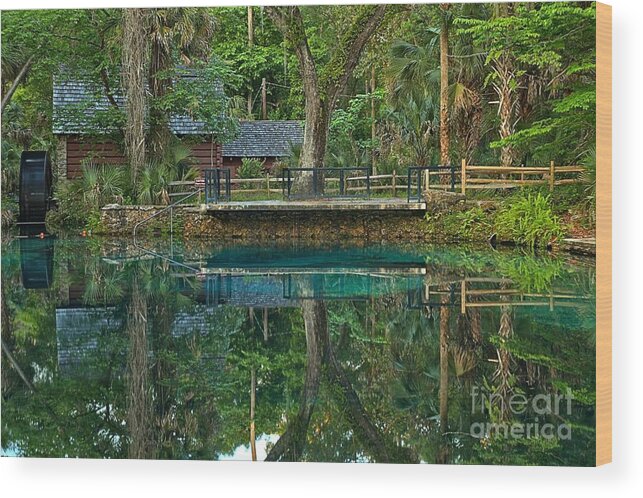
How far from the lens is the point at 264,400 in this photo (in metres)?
6.43

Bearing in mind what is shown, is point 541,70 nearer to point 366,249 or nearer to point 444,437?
point 366,249

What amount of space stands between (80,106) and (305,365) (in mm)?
8427

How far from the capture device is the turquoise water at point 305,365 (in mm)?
5922

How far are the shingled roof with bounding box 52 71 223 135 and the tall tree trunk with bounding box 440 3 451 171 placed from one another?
14.2ft

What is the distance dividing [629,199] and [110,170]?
851cm

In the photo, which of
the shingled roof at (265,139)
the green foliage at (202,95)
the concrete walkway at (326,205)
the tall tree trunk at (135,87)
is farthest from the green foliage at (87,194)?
the shingled roof at (265,139)

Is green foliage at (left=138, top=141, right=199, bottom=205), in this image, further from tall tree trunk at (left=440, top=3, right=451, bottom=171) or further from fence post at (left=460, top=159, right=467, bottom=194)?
fence post at (left=460, top=159, right=467, bottom=194)

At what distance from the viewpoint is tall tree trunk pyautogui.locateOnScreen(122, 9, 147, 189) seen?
14.4m

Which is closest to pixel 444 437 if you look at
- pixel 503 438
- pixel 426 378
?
pixel 503 438

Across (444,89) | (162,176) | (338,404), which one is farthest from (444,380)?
(444,89)

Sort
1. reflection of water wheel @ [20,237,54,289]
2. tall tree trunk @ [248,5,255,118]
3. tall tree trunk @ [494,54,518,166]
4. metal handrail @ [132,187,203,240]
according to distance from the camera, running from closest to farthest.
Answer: reflection of water wheel @ [20,237,54,289]
tall tree trunk @ [494,54,518,166]
tall tree trunk @ [248,5,255,118]
metal handrail @ [132,187,203,240]

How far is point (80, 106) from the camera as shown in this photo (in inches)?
578

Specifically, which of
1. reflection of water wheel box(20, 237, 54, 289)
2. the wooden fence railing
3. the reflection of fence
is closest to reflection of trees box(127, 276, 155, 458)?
reflection of water wheel box(20, 237, 54, 289)

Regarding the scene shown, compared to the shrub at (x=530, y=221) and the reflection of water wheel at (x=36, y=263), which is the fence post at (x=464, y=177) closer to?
the shrub at (x=530, y=221)
